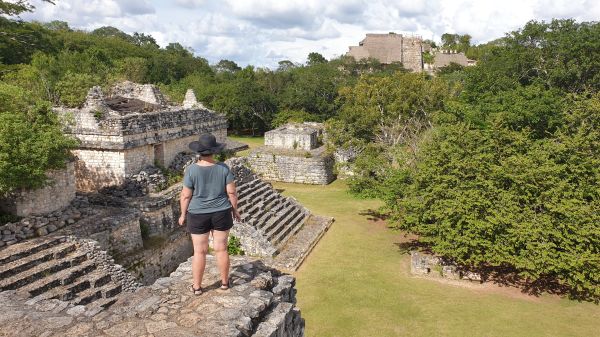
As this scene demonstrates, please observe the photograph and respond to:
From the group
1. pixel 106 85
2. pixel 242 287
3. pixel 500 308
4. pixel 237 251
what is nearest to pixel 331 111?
pixel 106 85

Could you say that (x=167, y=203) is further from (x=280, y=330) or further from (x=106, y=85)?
(x=106, y=85)

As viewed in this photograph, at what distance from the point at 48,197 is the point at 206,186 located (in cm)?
665

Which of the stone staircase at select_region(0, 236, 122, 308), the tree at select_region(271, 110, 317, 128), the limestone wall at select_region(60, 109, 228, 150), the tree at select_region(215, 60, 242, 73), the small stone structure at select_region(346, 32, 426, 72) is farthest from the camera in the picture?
the tree at select_region(215, 60, 242, 73)

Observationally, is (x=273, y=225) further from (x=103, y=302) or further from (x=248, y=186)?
(x=103, y=302)

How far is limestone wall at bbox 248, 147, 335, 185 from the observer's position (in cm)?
2364

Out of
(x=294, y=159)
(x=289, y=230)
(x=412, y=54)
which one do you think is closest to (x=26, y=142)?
(x=289, y=230)

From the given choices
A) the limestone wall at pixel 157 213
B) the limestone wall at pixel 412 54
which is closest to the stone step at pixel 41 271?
the limestone wall at pixel 157 213

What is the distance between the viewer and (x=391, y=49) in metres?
56.7

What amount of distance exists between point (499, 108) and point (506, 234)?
691 cm

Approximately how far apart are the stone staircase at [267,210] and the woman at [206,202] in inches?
320

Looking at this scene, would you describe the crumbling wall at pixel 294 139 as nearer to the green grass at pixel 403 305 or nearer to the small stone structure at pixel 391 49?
the green grass at pixel 403 305

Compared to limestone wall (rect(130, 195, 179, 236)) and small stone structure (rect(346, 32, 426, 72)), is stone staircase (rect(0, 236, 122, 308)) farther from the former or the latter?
small stone structure (rect(346, 32, 426, 72))

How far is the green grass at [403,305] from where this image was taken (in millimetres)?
9758

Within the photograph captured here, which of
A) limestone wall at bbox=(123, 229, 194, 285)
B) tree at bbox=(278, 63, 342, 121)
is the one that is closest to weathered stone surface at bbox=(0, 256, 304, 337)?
limestone wall at bbox=(123, 229, 194, 285)
